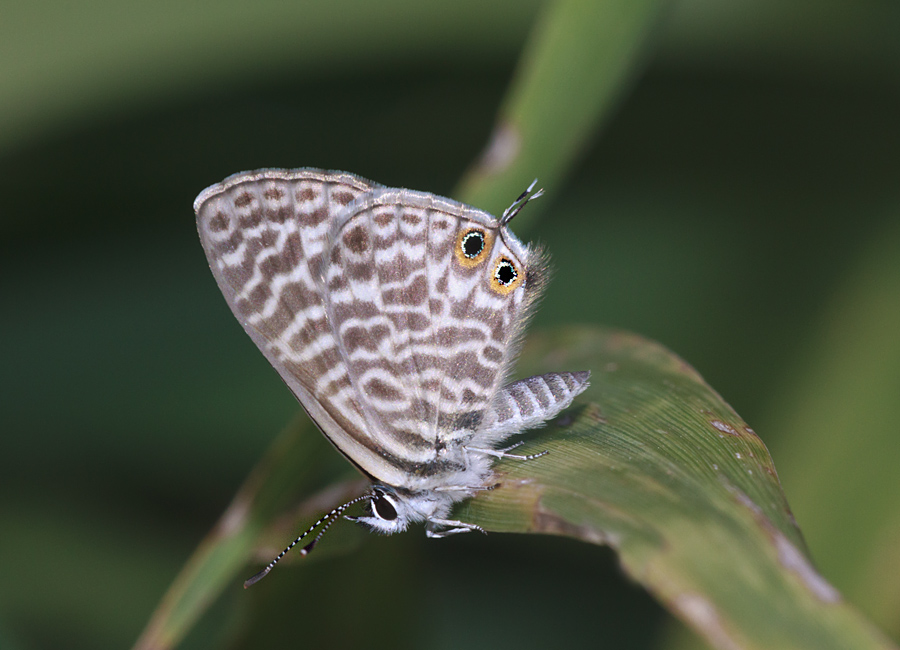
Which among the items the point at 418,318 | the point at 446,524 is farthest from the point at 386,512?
the point at 418,318

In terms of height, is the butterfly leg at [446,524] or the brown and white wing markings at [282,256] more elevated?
the brown and white wing markings at [282,256]

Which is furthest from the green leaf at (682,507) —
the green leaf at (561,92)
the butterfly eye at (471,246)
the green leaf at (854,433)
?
the green leaf at (854,433)

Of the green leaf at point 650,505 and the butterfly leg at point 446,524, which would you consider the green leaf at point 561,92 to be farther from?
the butterfly leg at point 446,524

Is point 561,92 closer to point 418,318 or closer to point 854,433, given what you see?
point 418,318

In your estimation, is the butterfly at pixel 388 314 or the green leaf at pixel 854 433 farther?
the green leaf at pixel 854 433

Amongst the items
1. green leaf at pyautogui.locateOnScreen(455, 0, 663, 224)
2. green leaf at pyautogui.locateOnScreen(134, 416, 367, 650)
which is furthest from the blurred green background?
green leaf at pyautogui.locateOnScreen(134, 416, 367, 650)

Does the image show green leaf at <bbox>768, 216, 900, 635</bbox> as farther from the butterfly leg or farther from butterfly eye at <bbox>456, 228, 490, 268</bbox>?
butterfly eye at <bbox>456, 228, 490, 268</bbox>

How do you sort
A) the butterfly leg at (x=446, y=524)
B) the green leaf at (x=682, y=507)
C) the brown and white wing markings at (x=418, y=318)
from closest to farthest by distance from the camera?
the green leaf at (x=682, y=507) → the butterfly leg at (x=446, y=524) → the brown and white wing markings at (x=418, y=318)
